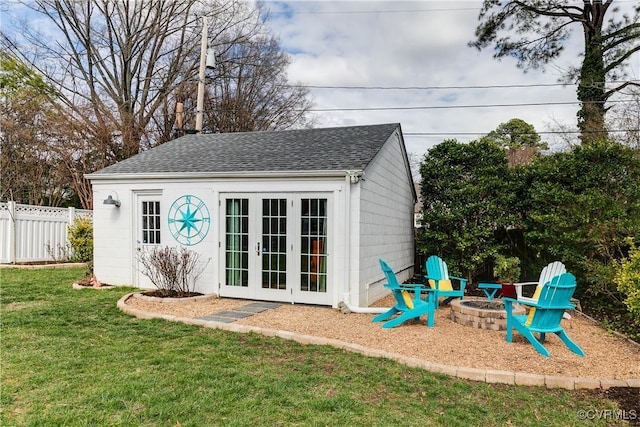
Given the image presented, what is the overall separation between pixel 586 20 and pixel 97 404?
18.1 metres

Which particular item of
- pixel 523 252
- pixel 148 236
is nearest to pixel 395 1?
pixel 523 252

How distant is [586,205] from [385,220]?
4129mm

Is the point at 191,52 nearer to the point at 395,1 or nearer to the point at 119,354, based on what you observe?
the point at 395,1

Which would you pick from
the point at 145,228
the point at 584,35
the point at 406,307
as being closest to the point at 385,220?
the point at 406,307

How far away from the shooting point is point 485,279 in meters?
10.8

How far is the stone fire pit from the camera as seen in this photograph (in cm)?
577

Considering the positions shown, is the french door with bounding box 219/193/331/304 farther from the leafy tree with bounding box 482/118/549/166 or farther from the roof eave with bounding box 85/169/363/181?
the leafy tree with bounding box 482/118/549/166

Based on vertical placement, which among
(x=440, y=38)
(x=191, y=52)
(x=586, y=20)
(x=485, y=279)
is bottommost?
(x=485, y=279)

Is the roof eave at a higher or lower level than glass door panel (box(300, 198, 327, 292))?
higher

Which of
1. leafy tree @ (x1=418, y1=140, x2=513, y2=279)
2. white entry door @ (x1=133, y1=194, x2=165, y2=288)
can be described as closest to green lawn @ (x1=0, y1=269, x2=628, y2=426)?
white entry door @ (x1=133, y1=194, x2=165, y2=288)

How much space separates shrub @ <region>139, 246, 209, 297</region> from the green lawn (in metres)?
2.29

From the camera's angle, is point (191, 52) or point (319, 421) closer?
point (319, 421)

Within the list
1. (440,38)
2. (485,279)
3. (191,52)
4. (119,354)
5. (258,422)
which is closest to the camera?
(258,422)

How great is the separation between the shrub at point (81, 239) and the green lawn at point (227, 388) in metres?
7.52
